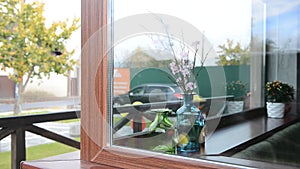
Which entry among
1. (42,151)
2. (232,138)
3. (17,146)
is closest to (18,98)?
(42,151)

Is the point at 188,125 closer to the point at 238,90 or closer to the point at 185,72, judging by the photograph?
the point at 185,72

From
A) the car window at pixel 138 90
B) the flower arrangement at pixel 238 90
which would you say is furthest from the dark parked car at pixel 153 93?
the flower arrangement at pixel 238 90

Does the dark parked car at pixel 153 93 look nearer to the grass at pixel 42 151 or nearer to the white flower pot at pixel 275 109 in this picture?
the white flower pot at pixel 275 109

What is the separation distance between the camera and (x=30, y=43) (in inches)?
203

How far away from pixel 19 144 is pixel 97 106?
146 centimetres

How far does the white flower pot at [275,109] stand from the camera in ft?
10.8

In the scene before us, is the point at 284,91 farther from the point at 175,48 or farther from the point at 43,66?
the point at 43,66

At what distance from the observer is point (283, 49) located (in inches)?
158

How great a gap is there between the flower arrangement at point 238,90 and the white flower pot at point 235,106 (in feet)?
0.23

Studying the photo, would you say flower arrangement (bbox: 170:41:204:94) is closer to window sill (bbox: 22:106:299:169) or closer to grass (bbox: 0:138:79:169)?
window sill (bbox: 22:106:299:169)

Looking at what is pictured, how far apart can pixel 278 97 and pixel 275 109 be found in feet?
0.56

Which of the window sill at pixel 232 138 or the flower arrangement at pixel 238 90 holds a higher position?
the flower arrangement at pixel 238 90

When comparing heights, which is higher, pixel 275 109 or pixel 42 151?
pixel 275 109

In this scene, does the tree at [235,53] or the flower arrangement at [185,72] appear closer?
the flower arrangement at [185,72]
